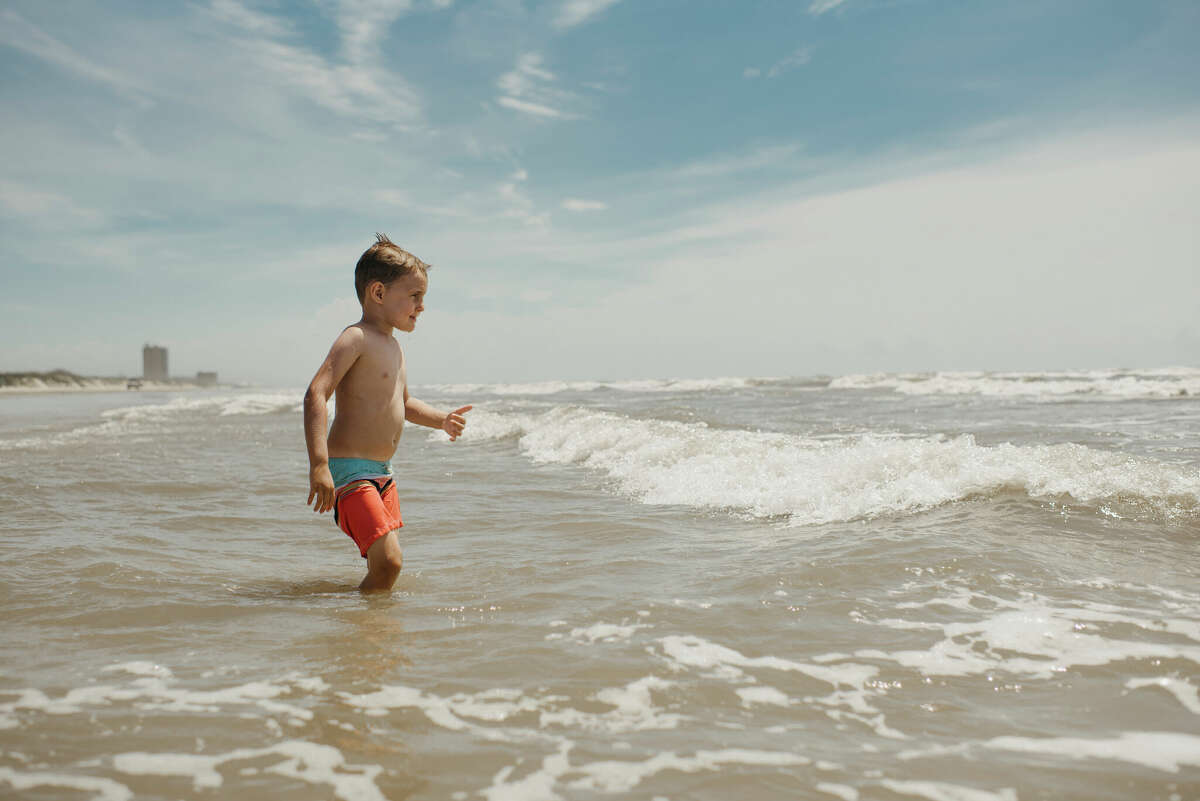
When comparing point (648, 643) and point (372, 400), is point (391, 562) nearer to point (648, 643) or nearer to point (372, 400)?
point (372, 400)

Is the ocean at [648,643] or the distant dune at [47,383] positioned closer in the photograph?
the ocean at [648,643]

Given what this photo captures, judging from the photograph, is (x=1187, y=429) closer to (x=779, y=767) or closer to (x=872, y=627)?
(x=872, y=627)

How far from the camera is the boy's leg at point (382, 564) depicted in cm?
385

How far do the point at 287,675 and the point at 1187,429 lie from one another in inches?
497

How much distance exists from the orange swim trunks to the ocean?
0.32 meters

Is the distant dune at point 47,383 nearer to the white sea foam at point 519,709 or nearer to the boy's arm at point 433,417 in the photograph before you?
the boy's arm at point 433,417

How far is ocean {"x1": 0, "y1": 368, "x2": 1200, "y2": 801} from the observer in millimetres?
2090

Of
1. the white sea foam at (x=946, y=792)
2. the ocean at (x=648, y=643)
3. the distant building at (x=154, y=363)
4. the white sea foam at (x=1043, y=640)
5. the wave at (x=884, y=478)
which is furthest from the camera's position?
the distant building at (x=154, y=363)

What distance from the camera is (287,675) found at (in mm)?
2742

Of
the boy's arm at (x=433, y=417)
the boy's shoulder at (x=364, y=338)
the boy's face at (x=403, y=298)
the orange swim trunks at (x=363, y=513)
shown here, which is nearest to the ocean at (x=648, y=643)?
the orange swim trunks at (x=363, y=513)

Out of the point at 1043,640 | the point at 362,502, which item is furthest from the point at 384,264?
the point at 1043,640

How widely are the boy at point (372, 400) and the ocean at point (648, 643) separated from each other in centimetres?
34

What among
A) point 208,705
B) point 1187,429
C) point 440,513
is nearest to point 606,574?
point 208,705

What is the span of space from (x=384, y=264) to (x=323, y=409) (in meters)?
0.81
